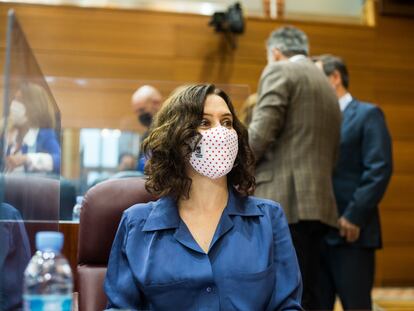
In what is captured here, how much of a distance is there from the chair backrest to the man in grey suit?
0.86 metres

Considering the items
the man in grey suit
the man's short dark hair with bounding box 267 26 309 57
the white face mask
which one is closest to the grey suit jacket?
the man in grey suit

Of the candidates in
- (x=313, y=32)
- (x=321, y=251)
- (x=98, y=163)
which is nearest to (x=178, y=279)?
(x=321, y=251)

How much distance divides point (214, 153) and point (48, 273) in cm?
63

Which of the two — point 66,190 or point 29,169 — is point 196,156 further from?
point 66,190

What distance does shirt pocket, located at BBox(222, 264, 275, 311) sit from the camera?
1624 millimetres

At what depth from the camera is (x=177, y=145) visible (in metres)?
1.76

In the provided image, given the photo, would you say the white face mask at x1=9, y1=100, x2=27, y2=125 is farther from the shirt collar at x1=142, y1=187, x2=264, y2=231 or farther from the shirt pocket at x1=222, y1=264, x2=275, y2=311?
the shirt pocket at x1=222, y1=264, x2=275, y2=311

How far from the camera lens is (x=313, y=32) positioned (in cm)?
572

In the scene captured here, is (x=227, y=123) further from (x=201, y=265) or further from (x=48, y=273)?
(x=48, y=273)

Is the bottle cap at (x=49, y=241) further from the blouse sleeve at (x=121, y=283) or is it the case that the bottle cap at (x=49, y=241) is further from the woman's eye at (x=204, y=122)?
the woman's eye at (x=204, y=122)

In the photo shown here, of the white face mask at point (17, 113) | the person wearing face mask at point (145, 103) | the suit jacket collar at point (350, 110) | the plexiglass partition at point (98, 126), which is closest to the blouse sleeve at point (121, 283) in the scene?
the white face mask at point (17, 113)

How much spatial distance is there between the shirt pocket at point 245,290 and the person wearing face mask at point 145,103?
2.04 m

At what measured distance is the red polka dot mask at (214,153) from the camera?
1.74 meters

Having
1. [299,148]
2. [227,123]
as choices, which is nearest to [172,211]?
[227,123]
